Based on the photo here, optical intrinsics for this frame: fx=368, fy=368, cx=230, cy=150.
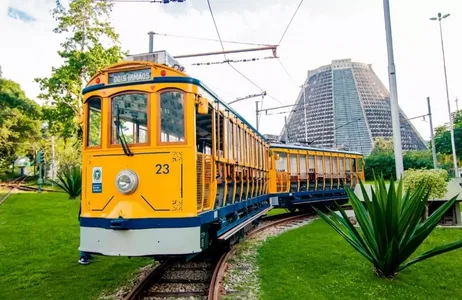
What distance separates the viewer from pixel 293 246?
8.38 m

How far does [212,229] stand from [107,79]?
291 centimetres

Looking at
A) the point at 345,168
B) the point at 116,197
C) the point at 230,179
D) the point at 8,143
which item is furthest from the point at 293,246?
the point at 8,143

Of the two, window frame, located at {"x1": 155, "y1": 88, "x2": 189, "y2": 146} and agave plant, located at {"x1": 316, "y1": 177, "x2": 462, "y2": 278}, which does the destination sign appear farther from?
agave plant, located at {"x1": 316, "y1": 177, "x2": 462, "y2": 278}

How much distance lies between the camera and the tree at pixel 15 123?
93.8 feet

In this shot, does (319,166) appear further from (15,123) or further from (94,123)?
(15,123)

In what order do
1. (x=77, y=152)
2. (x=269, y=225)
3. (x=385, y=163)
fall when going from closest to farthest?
(x=269, y=225), (x=77, y=152), (x=385, y=163)

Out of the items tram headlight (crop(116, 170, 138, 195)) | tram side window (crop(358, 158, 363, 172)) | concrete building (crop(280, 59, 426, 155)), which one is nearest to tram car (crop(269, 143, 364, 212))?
tram side window (crop(358, 158, 363, 172))

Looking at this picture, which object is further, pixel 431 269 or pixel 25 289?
pixel 431 269

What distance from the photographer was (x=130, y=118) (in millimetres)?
5430

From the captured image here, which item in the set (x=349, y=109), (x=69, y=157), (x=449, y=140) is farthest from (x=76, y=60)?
(x=349, y=109)

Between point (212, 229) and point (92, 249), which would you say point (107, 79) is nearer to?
point (92, 249)

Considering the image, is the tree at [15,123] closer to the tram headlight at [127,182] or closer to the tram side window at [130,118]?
the tram side window at [130,118]

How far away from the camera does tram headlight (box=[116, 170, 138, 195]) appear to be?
16.7ft

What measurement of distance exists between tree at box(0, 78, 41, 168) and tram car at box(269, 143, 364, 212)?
73.5ft
